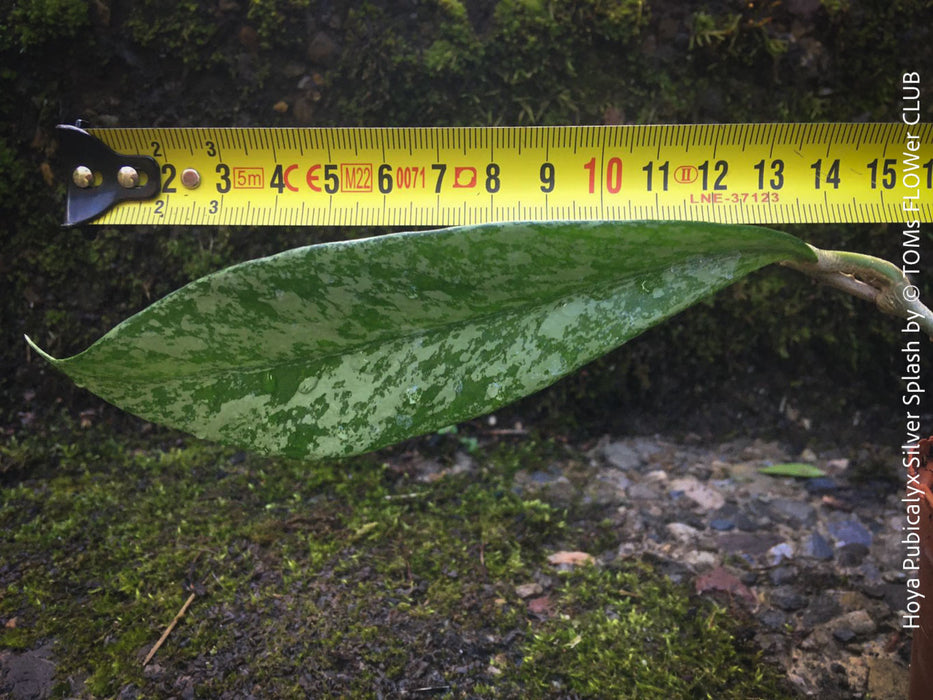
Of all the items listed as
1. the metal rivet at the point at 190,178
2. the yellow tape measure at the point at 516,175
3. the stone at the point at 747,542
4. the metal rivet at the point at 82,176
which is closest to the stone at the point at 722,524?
the stone at the point at 747,542

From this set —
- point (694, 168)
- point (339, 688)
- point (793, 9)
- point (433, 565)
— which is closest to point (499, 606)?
point (433, 565)

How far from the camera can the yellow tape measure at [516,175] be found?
1.01 m

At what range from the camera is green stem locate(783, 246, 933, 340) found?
65 cm

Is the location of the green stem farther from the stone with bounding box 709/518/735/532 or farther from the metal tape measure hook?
the metal tape measure hook

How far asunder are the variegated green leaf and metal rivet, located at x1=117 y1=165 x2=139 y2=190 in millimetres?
565

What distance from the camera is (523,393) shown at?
614mm

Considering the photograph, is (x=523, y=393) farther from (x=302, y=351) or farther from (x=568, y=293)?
(x=302, y=351)

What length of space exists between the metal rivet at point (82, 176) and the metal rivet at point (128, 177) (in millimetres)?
66

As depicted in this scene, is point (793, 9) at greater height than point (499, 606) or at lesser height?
greater

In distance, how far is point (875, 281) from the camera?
2.27ft

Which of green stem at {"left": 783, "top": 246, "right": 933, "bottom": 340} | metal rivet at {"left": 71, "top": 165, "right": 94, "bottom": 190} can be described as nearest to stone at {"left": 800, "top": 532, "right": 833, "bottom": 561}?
green stem at {"left": 783, "top": 246, "right": 933, "bottom": 340}

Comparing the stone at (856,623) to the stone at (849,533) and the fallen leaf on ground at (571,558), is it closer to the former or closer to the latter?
the stone at (849,533)

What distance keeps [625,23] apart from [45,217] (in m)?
1.10

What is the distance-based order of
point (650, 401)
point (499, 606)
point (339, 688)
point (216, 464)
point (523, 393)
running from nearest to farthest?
point (523, 393), point (339, 688), point (499, 606), point (216, 464), point (650, 401)
